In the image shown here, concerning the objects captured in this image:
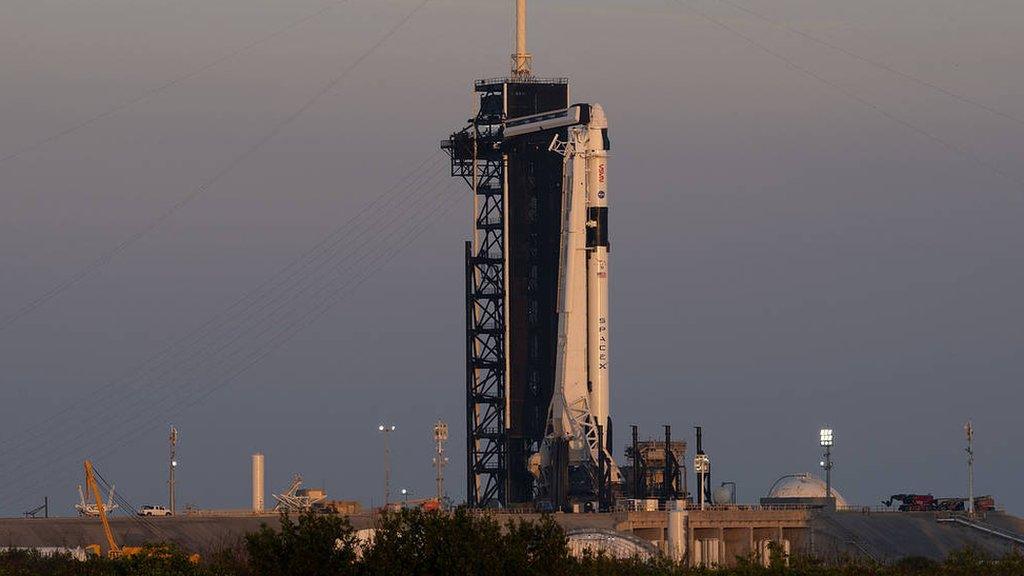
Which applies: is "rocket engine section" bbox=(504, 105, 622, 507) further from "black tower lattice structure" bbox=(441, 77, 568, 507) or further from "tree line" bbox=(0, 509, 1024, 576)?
"tree line" bbox=(0, 509, 1024, 576)

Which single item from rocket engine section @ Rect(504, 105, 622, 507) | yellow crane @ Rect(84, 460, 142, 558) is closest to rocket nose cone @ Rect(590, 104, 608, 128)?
rocket engine section @ Rect(504, 105, 622, 507)

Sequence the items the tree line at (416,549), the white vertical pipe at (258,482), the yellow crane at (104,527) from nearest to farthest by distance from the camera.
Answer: the tree line at (416,549) → the yellow crane at (104,527) → the white vertical pipe at (258,482)

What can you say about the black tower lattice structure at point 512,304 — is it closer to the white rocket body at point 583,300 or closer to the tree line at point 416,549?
the white rocket body at point 583,300

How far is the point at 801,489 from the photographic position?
149500 mm

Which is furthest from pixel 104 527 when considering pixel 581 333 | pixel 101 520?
pixel 581 333

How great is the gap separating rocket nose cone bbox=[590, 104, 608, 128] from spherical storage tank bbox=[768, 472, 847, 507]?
3315 cm

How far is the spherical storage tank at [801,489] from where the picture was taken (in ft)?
488

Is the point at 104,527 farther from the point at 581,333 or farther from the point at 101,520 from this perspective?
the point at 581,333

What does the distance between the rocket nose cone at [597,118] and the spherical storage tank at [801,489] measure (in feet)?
109

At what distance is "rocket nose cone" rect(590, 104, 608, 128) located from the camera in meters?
132

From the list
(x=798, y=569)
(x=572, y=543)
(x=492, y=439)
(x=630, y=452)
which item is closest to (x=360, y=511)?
(x=492, y=439)

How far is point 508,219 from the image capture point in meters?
134

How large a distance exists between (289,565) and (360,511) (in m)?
61.3

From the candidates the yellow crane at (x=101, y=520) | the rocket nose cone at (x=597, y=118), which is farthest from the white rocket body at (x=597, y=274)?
the yellow crane at (x=101, y=520)
